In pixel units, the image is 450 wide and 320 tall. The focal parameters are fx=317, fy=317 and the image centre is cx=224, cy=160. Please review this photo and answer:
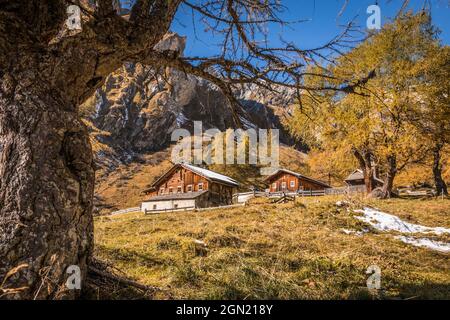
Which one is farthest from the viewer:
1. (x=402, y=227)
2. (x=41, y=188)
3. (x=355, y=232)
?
(x=402, y=227)

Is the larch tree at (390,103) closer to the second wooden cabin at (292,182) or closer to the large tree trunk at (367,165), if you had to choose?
the large tree trunk at (367,165)

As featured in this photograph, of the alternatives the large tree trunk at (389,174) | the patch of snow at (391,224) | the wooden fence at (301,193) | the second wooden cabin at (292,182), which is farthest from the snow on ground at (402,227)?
the second wooden cabin at (292,182)

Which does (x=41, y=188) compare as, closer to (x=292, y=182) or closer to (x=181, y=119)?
(x=292, y=182)

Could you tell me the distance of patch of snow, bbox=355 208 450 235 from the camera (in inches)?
429

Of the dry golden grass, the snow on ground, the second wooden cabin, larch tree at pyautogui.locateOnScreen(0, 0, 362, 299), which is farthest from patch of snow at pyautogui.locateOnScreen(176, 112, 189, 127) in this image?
larch tree at pyautogui.locateOnScreen(0, 0, 362, 299)

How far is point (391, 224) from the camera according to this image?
38.9 feet

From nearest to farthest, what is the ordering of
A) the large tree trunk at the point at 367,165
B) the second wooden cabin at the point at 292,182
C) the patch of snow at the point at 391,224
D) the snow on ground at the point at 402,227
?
the snow on ground at the point at 402,227
the patch of snow at the point at 391,224
the large tree trunk at the point at 367,165
the second wooden cabin at the point at 292,182

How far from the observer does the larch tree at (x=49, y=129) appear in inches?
99.7

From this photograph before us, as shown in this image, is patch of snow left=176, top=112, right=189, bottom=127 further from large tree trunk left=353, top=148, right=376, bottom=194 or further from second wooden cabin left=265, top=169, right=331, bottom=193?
large tree trunk left=353, top=148, right=376, bottom=194

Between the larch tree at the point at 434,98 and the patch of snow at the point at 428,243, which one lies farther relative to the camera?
the larch tree at the point at 434,98

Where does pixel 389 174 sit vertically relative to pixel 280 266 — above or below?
above

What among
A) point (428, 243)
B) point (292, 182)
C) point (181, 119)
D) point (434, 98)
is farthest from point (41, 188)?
point (181, 119)

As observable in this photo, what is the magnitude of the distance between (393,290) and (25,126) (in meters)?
4.92

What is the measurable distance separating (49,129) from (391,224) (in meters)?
12.2
